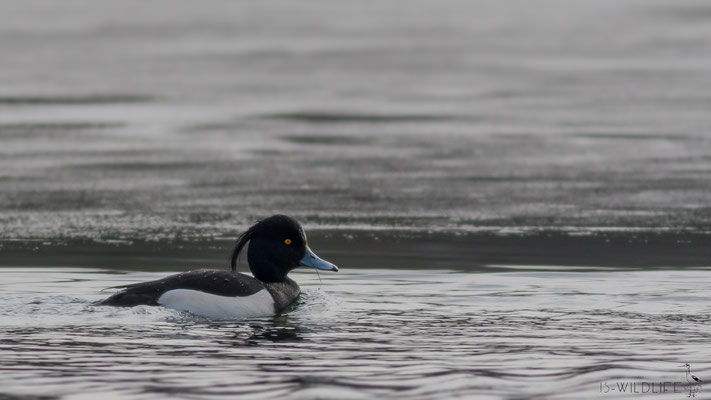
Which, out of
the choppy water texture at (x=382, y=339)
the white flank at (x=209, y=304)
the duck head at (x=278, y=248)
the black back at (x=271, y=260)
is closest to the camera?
the choppy water texture at (x=382, y=339)

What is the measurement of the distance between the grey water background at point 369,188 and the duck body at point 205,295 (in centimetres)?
19

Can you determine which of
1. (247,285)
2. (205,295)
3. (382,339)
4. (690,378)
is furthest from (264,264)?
(690,378)

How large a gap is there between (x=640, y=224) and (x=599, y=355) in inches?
214

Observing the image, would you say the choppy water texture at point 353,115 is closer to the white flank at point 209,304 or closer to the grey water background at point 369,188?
the grey water background at point 369,188

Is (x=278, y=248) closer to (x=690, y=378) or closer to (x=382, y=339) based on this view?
(x=382, y=339)

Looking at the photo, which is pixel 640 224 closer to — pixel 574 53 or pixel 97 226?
pixel 97 226

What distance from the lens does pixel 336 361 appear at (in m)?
6.78

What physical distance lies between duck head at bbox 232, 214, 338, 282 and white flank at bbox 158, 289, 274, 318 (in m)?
0.75

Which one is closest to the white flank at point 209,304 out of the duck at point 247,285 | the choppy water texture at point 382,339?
the duck at point 247,285

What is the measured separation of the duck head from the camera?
9.45 metres

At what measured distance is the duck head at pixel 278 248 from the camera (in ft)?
31.0

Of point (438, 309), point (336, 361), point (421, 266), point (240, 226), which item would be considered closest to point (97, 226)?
point (240, 226)

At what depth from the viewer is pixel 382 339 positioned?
7.41m

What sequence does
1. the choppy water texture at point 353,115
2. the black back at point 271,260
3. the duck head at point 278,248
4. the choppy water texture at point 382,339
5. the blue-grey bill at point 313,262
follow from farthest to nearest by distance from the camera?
the choppy water texture at point 353,115
the duck head at point 278,248
the blue-grey bill at point 313,262
the black back at point 271,260
the choppy water texture at point 382,339
